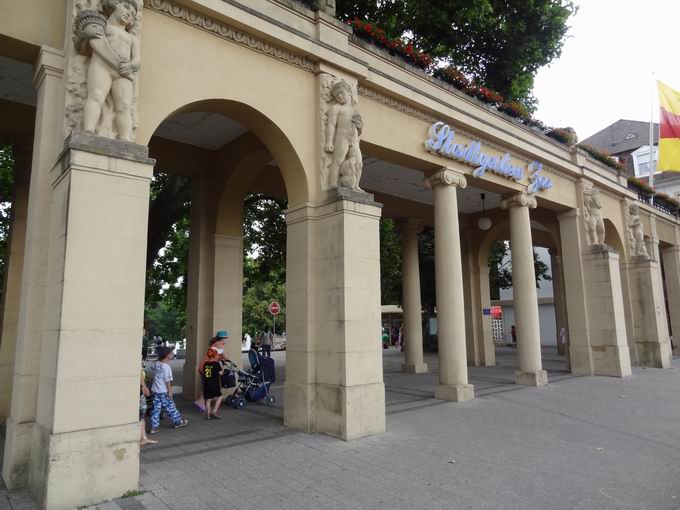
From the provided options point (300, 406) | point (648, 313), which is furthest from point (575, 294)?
point (300, 406)

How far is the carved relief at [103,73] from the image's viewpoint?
548 centimetres

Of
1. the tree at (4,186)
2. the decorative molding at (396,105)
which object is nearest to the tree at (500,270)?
the decorative molding at (396,105)

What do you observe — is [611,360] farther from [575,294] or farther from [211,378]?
[211,378]

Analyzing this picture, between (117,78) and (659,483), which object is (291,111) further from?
(659,483)

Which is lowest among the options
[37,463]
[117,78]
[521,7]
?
[37,463]

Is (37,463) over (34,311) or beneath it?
beneath

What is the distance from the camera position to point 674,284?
23.6 metres

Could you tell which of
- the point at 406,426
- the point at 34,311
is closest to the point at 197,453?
the point at 34,311

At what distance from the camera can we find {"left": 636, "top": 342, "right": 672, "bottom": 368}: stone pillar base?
17.2 metres

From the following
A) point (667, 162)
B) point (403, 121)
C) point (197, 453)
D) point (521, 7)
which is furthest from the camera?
point (667, 162)

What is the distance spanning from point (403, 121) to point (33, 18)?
6612 mm

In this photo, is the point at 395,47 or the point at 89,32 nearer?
the point at 89,32

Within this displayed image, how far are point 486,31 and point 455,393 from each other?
46.4 ft

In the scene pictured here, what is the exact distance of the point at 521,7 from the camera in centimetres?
1731
